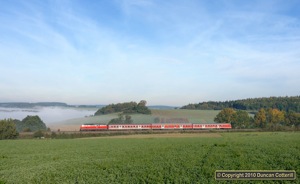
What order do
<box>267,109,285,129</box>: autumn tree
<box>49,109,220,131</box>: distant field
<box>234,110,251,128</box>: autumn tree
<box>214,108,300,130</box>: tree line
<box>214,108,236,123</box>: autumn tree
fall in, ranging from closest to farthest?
<box>234,110,251,128</box>: autumn tree
<box>214,108,300,130</box>: tree line
<box>49,109,220,131</box>: distant field
<box>214,108,236,123</box>: autumn tree
<box>267,109,285,129</box>: autumn tree

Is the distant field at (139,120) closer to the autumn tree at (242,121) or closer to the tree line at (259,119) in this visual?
the tree line at (259,119)

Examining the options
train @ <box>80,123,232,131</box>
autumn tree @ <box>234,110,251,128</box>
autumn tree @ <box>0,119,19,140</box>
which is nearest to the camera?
autumn tree @ <box>0,119,19,140</box>

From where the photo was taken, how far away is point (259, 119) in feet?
346

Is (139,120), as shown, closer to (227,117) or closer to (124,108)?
(227,117)

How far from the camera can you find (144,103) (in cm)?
16138

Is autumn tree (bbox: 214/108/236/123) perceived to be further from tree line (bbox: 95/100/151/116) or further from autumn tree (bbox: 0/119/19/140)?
autumn tree (bbox: 0/119/19/140)

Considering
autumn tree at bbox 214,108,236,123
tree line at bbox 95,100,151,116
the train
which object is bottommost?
the train

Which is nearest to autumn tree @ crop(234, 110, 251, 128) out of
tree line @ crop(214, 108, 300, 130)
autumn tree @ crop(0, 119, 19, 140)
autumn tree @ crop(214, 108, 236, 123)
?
tree line @ crop(214, 108, 300, 130)

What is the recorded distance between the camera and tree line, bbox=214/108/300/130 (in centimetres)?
10175

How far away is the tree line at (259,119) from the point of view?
102 m

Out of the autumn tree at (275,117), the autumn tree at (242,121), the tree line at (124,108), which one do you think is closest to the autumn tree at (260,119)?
the autumn tree at (242,121)

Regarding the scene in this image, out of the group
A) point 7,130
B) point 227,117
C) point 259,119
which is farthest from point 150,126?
point 259,119

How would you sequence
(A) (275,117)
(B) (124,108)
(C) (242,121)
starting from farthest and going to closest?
(B) (124,108), (A) (275,117), (C) (242,121)

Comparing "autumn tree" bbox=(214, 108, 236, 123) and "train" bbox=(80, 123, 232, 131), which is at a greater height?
"autumn tree" bbox=(214, 108, 236, 123)
